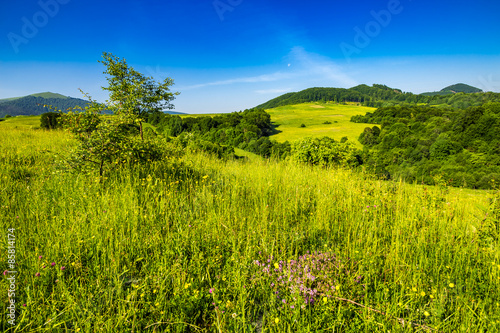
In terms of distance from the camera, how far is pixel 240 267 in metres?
2.15

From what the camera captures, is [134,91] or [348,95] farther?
[348,95]

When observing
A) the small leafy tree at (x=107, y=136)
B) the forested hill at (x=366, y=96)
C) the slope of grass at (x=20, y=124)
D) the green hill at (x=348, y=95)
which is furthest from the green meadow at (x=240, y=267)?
the green hill at (x=348, y=95)

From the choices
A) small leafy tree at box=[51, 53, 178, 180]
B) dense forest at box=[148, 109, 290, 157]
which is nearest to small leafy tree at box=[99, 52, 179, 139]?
small leafy tree at box=[51, 53, 178, 180]

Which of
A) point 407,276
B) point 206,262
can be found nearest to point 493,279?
point 407,276

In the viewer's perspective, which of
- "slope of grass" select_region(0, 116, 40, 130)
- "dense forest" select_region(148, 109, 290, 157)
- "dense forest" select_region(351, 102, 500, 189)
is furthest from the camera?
"dense forest" select_region(351, 102, 500, 189)

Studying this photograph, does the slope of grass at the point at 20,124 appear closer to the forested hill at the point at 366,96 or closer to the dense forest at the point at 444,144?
the dense forest at the point at 444,144

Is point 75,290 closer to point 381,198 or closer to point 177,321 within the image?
point 177,321

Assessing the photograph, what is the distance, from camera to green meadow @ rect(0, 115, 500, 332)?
172 centimetres

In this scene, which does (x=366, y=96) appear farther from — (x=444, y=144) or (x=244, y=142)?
(x=244, y=142)

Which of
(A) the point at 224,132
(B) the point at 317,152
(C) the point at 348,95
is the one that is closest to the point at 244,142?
(A) the point at 224,132

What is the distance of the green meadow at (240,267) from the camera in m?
1.72

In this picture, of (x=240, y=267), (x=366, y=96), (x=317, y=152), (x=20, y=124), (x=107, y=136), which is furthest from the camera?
(x=366, y=96)

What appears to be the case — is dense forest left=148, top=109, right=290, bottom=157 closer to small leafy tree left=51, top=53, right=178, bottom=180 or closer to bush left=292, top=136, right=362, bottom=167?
bush left=292, top=136, right=362, bottom=167

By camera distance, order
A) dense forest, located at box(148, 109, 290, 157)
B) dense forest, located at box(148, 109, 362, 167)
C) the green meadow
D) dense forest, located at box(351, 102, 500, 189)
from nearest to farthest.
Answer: the green meadow, dense forest, located at box(148, 109, 362, 167), dense forest, located at box(148, 109, 290, 157), dense forest, located at box(351, 102, 500, 189)
